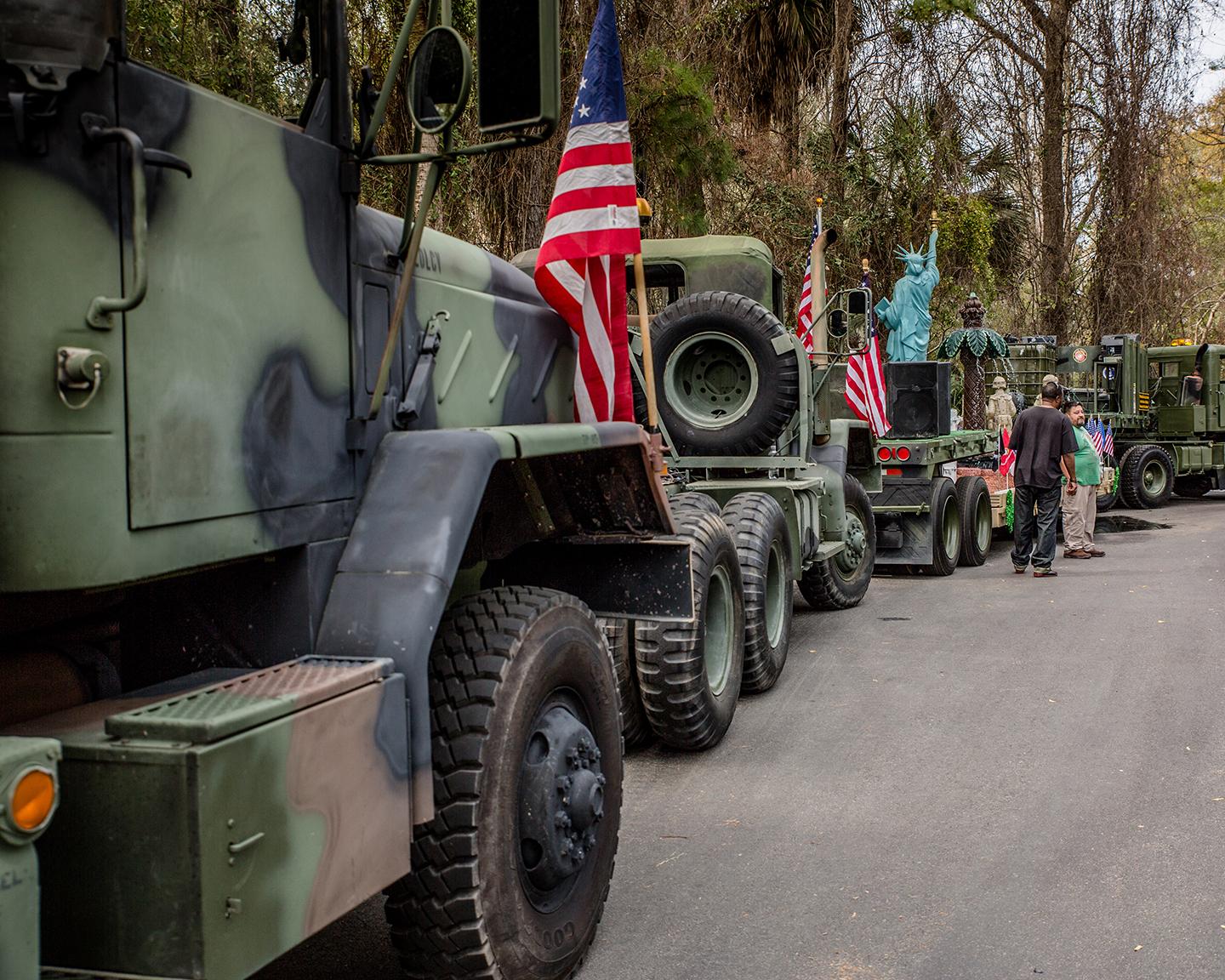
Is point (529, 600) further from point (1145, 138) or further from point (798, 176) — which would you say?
point (1145, 138)

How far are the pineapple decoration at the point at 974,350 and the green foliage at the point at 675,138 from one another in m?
4.60

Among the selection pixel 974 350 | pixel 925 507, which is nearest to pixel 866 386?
pixel 925 507

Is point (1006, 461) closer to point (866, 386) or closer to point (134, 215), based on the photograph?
point (866, 386)

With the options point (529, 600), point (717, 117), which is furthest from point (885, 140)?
point (529, 600)

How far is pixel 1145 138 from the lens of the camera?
25.7 meters

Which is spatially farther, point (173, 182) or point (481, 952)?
point (481, 952)

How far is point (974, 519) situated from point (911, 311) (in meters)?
5.17

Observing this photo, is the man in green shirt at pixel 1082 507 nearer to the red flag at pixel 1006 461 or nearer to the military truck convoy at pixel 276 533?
the red flag at pixel 1006 461

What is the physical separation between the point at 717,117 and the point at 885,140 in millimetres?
6908

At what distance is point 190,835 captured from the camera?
197 cm

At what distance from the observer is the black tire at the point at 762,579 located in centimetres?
623

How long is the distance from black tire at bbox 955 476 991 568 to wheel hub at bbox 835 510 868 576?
263 cm

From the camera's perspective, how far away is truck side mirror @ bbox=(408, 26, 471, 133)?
100 inches

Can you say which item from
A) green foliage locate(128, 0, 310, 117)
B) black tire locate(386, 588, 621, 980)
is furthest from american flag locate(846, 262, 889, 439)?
green foliage locate(128, 0, 310, 117)
